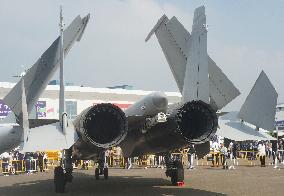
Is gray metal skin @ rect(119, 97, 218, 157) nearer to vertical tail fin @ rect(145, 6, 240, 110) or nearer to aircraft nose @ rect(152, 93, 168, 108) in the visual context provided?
aircraft nose @ rect(152, 93, 168, 108)

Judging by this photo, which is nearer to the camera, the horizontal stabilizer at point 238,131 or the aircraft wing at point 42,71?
the horizontal stabilizer at point 238,131

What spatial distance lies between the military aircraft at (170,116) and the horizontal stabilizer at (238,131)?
0.56m

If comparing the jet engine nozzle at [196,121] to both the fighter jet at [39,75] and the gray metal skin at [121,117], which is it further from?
the fighter jet at [39,75]

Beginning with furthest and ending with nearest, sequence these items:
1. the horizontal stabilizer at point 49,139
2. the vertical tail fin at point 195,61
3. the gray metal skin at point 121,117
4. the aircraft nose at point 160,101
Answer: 1. the vertical tail fin at point 195,61
2. the aircraft nose at point 160,101
3. the gray metal skin at point 121,117
4. the horizontal stabilizer at point 49,139

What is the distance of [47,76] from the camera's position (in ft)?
39.1

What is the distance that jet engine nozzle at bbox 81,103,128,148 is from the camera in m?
10.4

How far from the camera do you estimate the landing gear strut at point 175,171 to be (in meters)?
13.9

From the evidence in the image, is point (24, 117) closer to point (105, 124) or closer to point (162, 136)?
point (105, 124)

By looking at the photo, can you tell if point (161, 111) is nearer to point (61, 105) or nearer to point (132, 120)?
point (132, 120)

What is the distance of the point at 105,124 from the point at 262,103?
4094mm

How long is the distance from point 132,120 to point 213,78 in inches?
105

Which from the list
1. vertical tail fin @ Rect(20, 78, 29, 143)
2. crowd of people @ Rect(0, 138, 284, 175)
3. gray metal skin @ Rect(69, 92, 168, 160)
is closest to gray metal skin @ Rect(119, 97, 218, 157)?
gray metal skin @ Rect(69, 92, 168, 160)

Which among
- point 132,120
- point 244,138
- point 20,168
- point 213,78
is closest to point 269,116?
point 244,138

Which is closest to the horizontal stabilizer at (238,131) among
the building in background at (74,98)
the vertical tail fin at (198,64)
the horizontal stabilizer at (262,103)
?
the horizontal stabilizer at (262,103)
